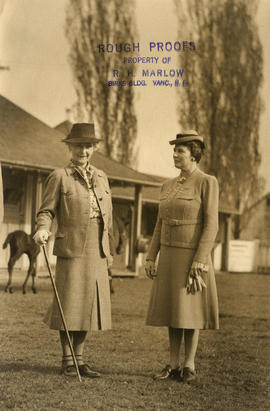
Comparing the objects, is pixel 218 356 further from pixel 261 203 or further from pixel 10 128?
pixel 10 128

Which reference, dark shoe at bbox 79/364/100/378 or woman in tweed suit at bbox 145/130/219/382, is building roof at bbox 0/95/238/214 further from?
dark shoe at bbox 79/364/100/378

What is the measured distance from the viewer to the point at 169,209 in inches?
159

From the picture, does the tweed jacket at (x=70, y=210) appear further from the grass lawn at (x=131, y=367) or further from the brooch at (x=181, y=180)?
the grass lawn at (x=131, y=367)

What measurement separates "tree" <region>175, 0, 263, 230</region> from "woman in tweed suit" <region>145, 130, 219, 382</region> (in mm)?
634

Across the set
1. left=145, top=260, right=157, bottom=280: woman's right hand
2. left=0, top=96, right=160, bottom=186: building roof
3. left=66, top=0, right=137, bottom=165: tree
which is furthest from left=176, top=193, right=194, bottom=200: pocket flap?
left=0, top=96, right=160, bottom=186: building roof

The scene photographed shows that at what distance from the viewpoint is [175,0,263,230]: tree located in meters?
4.13

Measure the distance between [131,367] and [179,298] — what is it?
756 millimetres

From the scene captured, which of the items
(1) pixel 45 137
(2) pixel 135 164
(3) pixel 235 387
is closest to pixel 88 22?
(2) pixel 135 164

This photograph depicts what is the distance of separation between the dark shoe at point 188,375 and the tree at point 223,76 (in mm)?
1586

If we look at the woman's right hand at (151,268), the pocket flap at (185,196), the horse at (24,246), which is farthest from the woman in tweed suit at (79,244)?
the horse at (24,246)

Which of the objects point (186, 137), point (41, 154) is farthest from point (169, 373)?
point (41, 154)

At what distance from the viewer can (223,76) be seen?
4414 mm

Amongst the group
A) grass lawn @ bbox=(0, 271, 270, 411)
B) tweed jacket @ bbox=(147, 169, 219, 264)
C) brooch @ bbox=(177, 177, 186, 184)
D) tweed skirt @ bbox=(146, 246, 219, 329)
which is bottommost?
grass lawn @ bbox=(0, 271, 270, 411)

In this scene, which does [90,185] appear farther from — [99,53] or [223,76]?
[223,76]
